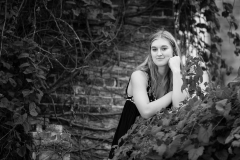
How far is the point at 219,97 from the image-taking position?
65.3 inches

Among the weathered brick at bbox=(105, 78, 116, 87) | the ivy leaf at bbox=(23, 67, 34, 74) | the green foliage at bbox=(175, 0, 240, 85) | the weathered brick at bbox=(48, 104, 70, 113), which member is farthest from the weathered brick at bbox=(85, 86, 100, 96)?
the green foliage at bbox=(175, 0, 240, 85)

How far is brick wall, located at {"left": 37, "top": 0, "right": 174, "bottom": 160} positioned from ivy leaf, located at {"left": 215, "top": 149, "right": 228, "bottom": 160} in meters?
2.65

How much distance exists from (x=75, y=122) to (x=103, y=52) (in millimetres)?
782

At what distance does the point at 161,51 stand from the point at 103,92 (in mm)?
1117

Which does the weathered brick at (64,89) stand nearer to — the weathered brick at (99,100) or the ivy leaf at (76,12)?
the weathered brick at (99,100)

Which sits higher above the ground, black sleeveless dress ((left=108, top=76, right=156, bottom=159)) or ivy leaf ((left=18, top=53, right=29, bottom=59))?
ivy leaf ((left=18, top=53, right=29, bottom=59))

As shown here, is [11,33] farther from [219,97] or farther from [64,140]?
[219,97]

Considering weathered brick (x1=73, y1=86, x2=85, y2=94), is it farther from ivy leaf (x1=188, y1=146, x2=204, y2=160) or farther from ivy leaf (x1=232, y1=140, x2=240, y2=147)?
ivy leaf (x1=232, y1=140, x2=240, y2=147)

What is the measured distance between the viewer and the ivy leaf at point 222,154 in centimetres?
160

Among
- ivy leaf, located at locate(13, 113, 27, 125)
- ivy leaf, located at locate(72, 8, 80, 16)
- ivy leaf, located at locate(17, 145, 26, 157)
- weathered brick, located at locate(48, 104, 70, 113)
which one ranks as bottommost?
ivy leaf, located at locate(17, 145, 26, 157)

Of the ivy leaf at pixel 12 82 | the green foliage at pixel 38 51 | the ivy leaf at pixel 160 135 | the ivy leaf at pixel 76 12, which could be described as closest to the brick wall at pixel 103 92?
the green foliage at pixel 38 51

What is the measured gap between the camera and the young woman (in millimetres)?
3330

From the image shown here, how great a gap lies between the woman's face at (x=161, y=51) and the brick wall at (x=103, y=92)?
3.12 feet

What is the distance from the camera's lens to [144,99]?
327cm
